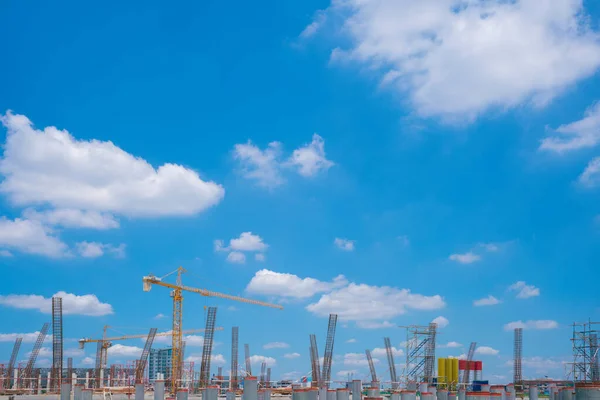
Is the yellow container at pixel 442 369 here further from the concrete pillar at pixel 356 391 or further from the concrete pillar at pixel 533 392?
the concrete pillar at pixel 356 391

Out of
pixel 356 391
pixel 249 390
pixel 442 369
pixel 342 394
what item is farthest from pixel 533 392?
pixel 442 369

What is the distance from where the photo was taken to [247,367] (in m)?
79.8

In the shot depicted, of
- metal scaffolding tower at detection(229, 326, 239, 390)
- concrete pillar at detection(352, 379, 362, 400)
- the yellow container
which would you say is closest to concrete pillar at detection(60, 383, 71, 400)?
concrete pillar at detection(352, 379, 362, 400)

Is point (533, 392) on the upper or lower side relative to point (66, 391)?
lower

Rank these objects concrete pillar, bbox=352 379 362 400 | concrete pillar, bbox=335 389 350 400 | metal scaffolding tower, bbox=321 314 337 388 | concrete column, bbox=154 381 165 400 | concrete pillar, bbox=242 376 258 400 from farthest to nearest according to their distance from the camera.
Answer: metal scaffolding tower, bbox=321 314 337 388, concrete pillar, bbox=352 379 362 400, concrete column, bbox=154 381 165 400, concrete pillar, bbox=335 389 350 400, concrete pillar, bbox=242 376 258 400

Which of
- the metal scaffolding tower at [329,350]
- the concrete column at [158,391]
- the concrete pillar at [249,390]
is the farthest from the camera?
the metal scaffolding tower at [329,350]

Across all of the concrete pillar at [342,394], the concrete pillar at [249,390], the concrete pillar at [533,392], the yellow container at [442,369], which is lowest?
the yellow container at [442,369]

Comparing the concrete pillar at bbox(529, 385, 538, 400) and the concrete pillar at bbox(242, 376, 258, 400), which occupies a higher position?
the concrete pillar at bbox(242, 376, 258, 400)

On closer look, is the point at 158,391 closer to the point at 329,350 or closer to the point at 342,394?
the point at 342,394

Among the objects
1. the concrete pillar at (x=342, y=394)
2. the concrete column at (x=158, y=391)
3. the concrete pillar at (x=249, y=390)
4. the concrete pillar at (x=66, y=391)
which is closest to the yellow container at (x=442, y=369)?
the concrete column at (x=158, y=391)

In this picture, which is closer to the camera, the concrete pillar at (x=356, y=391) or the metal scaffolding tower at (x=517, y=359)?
the concrete pillar at (x=356, y=391)

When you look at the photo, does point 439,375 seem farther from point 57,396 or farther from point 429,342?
point 57,396

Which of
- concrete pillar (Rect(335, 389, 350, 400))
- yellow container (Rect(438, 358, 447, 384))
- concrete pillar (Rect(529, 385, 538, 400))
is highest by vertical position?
concrete pillar (Rect(335, 389, 350, 400))

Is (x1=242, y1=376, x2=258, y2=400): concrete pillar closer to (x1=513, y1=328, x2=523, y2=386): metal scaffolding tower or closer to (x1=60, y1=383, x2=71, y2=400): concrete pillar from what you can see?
(x1=60, y1=383, x2=71, y2=400): concrete pillar
